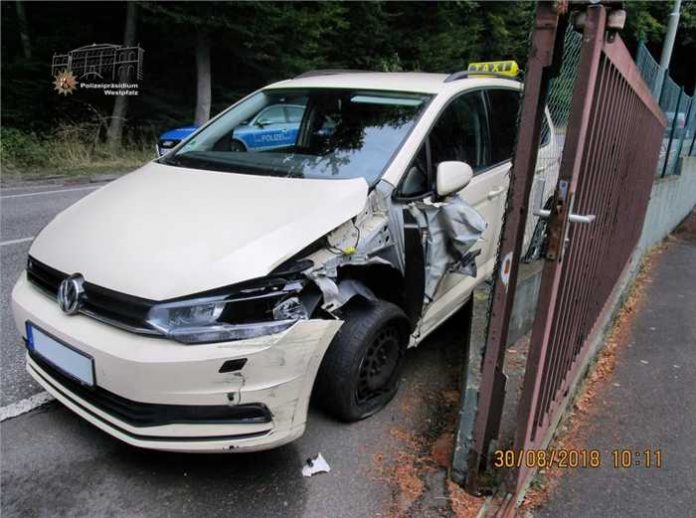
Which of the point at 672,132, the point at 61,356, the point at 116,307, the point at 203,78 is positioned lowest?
the point at 61,356

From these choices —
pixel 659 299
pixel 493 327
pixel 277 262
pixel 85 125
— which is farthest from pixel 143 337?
pixel 85 125

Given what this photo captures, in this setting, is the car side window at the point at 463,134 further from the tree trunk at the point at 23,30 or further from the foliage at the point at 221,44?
the tree trunk at the point at 23,30

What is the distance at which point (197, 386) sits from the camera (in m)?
2.05

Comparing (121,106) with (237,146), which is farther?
(121,106)

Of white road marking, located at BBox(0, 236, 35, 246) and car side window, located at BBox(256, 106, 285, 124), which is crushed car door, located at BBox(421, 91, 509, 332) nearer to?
car side window, located at BBox(256, 106, 285, 124)

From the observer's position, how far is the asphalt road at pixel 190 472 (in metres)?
2.22

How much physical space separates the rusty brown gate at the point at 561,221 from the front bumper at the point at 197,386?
0.79m

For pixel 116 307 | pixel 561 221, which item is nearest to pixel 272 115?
pixel 116 307

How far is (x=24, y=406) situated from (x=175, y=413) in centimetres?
123

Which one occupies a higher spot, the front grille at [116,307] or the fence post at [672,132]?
the fence post at [672,132]

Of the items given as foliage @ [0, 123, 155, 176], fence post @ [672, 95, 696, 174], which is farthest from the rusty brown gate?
foliage @ [0, 123, 155, 176]

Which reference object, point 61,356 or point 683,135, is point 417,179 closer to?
point 61,356

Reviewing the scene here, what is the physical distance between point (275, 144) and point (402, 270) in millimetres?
1285

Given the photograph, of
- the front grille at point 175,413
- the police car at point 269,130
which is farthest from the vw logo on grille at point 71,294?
the police car at point 269,130
